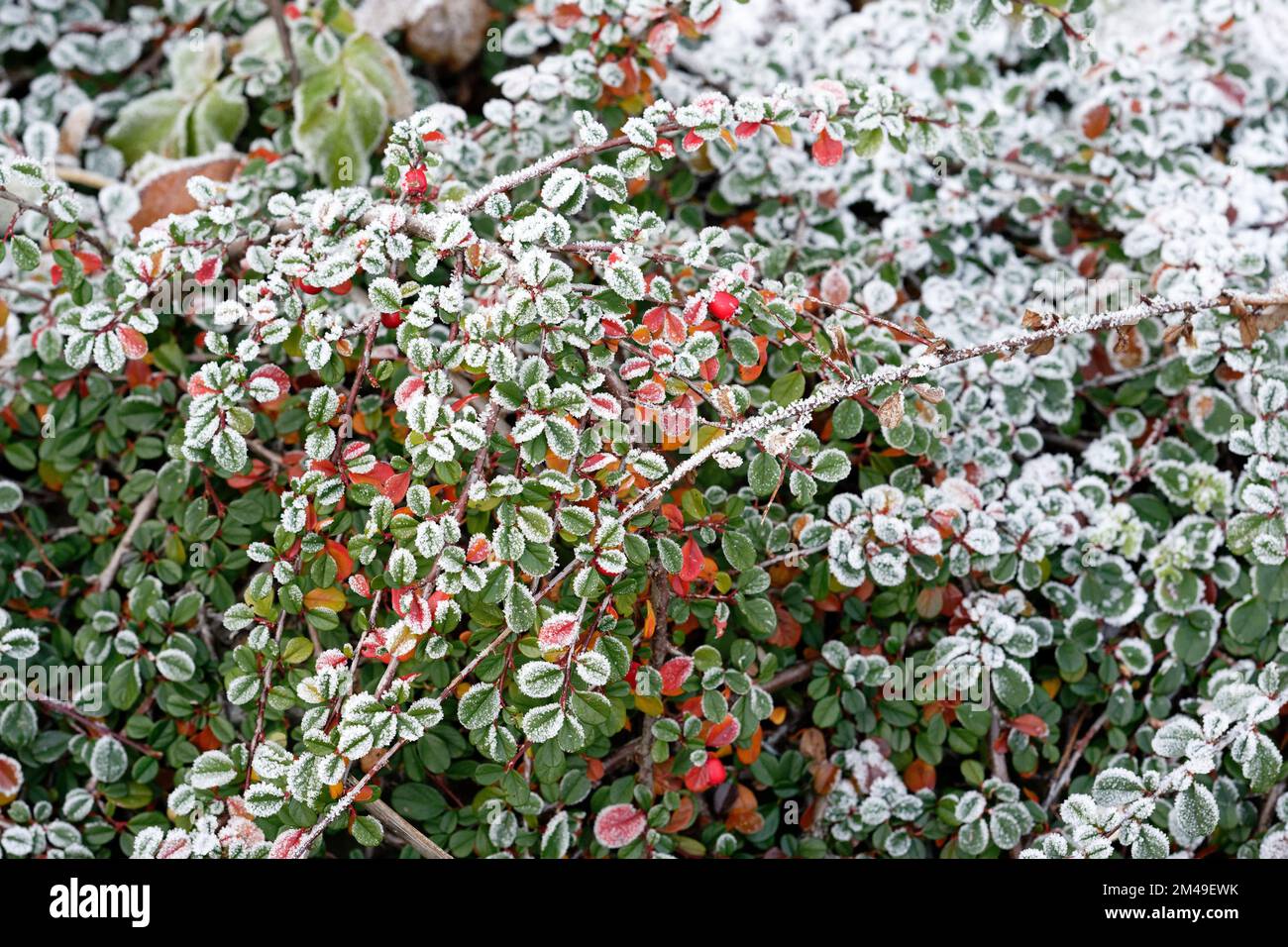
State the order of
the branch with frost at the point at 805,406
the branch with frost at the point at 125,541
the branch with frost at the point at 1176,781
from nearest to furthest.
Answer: the branch with frost at the point at 805,406 → the branch with frost at the point at 1176,781 → the branch with frost at the point at 125,541

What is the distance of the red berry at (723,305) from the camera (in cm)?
155

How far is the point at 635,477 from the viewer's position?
1.51 metres

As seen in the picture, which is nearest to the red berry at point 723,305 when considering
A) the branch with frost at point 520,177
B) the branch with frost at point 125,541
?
the branch with frost at point 520,177

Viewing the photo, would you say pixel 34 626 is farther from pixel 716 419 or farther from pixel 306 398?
pixel 716 419

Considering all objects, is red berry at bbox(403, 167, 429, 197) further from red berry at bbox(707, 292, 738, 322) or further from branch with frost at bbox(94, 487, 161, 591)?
branch with frost at bbox(94, 487, 161, 591)

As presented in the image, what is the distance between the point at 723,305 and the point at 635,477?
0.90 feet

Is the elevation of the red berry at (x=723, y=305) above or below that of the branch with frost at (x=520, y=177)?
below

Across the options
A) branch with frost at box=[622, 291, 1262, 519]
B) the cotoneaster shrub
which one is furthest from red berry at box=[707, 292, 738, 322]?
branch with frost at box=[622, 291, 1262, 519]

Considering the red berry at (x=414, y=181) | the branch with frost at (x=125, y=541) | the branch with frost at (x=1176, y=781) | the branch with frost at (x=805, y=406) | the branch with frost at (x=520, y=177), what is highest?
the branch with frost at (x=520, y=177)

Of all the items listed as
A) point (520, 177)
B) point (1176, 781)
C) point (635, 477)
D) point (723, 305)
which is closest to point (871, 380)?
point (723, 305)

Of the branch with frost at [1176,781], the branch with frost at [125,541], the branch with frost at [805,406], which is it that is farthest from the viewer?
the branch with frost at [125,541]

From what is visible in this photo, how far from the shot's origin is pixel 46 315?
1.88 m

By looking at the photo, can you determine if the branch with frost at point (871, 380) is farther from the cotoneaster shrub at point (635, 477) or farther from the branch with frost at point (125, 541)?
the branch with frost at point (125, 541)

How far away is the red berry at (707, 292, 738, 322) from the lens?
5.09ft
